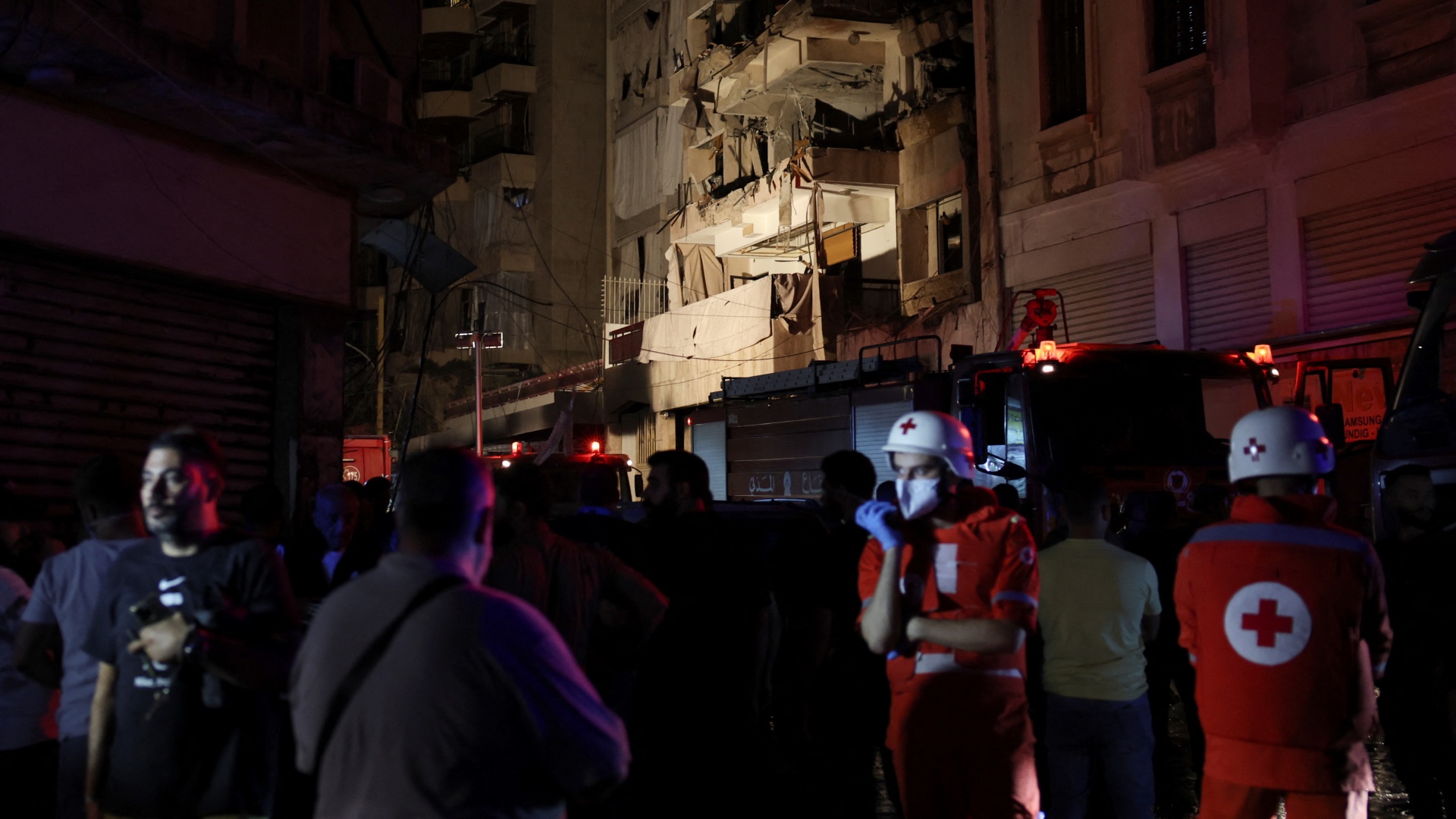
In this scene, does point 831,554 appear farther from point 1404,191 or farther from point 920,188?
point 920,188

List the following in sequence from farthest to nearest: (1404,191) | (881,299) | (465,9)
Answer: (465,9) → (881,299) → (1404,191)

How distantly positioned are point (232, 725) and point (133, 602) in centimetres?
49

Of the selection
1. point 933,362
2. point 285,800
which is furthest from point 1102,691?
point 933,362

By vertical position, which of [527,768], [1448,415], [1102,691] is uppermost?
[1448,415]

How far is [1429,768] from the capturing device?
6434 millimetres

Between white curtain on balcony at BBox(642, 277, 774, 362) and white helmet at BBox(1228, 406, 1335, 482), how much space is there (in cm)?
2077

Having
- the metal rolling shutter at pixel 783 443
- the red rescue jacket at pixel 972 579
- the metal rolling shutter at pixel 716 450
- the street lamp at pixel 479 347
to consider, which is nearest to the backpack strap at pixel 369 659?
the red rescue jacket at pixel 972 579

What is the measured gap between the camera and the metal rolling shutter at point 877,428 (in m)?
12.9

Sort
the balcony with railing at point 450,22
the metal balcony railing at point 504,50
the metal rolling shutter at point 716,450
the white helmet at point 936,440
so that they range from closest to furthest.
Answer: the white helmet at point 936,440, the metal rolling shutter at point 716,450, the balcony with railing at point 450,22, the metal balcony railing at point 504,50

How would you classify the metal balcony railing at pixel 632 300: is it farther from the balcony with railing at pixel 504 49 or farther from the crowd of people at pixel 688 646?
the crowd of people at pixel 688 646

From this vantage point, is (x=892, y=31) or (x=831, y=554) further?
(x=892, y=31)

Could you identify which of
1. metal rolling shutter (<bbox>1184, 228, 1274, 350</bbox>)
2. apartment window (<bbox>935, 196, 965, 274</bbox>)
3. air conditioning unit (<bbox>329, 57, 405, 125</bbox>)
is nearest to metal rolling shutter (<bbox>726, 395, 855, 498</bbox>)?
air conditioning unit (<bbox>329, 57, 405, 125</bbox>)

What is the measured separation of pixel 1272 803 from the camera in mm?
4230

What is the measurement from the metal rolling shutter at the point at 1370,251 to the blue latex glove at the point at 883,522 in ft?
40.9
